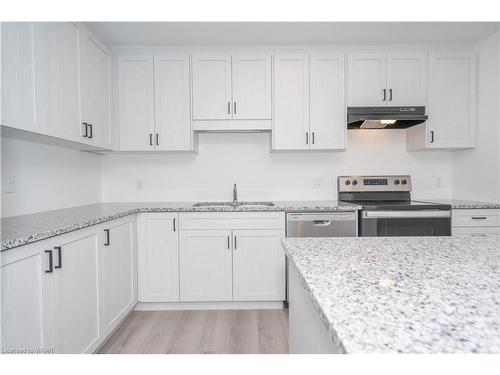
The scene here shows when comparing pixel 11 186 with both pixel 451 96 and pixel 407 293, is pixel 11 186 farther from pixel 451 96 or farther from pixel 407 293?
pixel 451 96

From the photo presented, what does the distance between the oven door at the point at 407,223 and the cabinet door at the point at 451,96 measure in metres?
0.80

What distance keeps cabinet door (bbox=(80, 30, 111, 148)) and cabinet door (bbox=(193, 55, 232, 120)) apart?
0.78 metres

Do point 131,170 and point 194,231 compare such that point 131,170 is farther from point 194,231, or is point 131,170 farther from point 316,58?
point 316,58

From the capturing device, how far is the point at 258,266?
2479mm

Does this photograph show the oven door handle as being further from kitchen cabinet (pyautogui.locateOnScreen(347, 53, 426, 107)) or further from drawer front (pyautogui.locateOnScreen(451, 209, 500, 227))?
kitchen cabinet (pyautogui.locateOnScreen(347, 53, 426, 107))

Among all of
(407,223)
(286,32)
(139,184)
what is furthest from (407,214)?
(139,184)

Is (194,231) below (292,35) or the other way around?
below

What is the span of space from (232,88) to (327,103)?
91 centimetres

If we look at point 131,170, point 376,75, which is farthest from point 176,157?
point 376,75

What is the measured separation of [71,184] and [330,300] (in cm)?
260

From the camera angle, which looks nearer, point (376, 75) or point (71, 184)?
point (71, 184)
